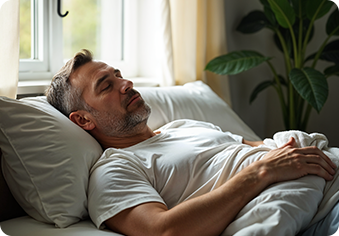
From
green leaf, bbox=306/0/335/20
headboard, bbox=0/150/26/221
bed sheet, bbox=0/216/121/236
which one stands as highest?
green leaf, bbox=306/0/335/20

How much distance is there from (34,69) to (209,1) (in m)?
1.20

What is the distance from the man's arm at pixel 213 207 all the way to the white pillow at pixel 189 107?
66 cm

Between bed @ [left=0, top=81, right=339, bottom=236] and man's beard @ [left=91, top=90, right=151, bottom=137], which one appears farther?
man's beard @ [left=91, top=90, right=151, bottom=137]

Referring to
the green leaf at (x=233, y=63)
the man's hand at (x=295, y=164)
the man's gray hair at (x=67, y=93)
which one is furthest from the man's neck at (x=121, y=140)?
the green leaf at (x=233, y=63)

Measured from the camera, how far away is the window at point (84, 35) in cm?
189

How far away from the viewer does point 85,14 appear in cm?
222

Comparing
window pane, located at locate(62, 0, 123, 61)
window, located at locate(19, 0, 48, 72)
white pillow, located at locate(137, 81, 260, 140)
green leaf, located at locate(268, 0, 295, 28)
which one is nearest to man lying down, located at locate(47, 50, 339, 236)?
white pillow, located at locate(137, 81, 260, 140)

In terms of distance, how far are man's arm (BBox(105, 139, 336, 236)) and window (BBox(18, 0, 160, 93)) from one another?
0.93 metres

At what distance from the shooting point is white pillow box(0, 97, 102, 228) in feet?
3.22

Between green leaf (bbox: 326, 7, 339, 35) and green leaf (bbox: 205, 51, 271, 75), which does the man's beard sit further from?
green leaf (bbox: 326, 7, 339, 35)

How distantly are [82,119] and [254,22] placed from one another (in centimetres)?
169

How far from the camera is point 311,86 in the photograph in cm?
195

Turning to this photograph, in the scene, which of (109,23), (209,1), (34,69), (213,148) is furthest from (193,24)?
(213,148)

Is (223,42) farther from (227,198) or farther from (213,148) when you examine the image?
(227,198)
